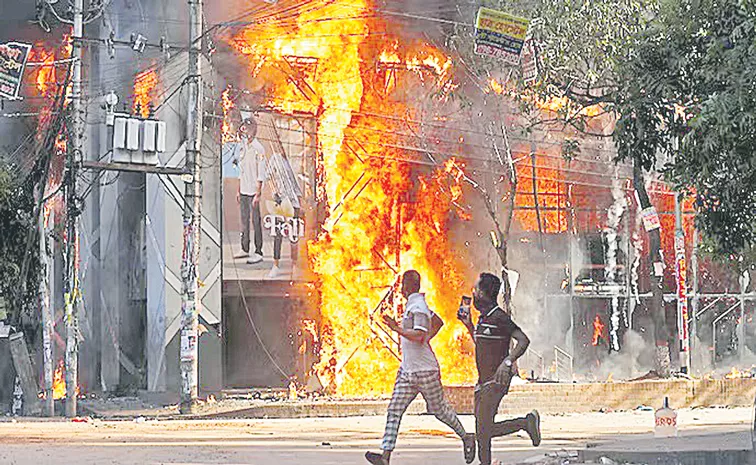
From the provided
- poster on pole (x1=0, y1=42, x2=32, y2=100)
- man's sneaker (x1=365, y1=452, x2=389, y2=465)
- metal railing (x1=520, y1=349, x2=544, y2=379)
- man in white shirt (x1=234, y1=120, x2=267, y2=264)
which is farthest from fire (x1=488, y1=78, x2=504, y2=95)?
man's sneaker (x1=365, y1=452, x2=389, y2=465)

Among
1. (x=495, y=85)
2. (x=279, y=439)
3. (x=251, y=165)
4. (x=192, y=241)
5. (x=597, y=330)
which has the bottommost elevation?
(x=279, y=439)

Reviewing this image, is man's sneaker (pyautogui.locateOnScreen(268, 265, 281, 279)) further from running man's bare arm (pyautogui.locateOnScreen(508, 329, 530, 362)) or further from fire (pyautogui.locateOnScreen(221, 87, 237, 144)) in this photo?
running man's bare arm (pyautogui.locateOnScreen(508, 329, 530, 362))

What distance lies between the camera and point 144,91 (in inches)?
1089

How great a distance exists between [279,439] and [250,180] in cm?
1105

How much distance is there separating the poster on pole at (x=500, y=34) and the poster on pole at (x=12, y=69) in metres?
8.95

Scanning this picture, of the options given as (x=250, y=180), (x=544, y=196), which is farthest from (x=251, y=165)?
(x=544, y=196)

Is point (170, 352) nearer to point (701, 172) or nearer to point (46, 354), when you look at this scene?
point (46, 354)

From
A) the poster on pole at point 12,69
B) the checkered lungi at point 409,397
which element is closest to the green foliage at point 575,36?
the poster on pole at point 12,69

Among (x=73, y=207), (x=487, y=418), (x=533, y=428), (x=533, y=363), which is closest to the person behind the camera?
(x=487, y=418)

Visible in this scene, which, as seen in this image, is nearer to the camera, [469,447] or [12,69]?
[469,447]

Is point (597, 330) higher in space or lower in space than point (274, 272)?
lower

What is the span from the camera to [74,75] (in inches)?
941

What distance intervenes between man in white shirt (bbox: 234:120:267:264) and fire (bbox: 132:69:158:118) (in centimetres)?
211

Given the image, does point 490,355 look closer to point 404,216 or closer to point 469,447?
point 469,447
